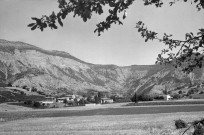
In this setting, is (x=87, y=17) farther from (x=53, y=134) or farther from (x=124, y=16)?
(x=53, y=134)

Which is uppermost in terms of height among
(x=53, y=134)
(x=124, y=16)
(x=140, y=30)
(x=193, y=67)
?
(x=140, y=30)

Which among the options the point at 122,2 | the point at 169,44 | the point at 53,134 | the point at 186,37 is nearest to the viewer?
the point at 122,2

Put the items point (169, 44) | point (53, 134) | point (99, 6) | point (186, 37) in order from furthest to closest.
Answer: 1. point (53, 134)
2. point (169, 44)
3. point (186, 37)
4. point (99, 6)

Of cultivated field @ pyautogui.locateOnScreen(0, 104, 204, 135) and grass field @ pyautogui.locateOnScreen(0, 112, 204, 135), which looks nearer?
grass field @ pyautogui.locateOnScreen(0, 112, 204, 135)

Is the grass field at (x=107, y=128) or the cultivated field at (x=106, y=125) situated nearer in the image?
the grass field at (x=107, y=128)

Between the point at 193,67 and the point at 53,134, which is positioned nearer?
the point at 193,67

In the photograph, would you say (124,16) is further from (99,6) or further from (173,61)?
(173,61)

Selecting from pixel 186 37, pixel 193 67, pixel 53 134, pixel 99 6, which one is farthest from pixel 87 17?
pixel 53 134

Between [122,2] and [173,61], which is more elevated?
[122,2]

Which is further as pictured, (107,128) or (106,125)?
(106,125)

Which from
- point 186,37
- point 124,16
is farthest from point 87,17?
point 186,37
